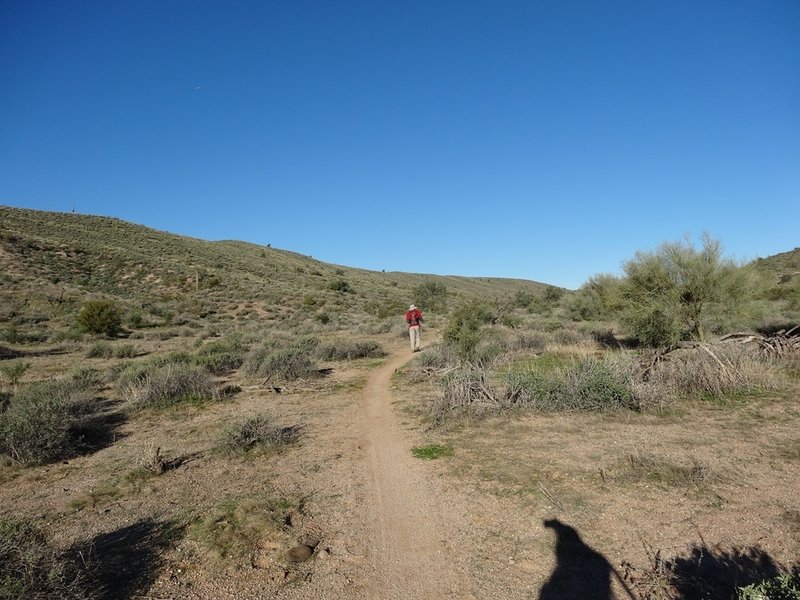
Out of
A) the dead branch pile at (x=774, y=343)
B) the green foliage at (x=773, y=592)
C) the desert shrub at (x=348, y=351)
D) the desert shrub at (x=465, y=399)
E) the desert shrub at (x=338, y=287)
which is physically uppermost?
the desert shrub at (x=338, y=287)

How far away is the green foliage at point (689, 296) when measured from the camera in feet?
45.8

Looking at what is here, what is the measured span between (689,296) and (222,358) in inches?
607

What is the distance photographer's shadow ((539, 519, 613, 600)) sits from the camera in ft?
11.6

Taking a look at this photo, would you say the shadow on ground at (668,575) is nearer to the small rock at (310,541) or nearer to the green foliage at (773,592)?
the green foliage at (773,592)

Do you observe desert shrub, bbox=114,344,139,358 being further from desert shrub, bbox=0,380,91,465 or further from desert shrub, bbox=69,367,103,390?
desert shrub, bbox=0,380,91,465

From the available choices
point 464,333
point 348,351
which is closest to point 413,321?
point 348,351

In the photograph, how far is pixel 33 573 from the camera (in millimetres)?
3299

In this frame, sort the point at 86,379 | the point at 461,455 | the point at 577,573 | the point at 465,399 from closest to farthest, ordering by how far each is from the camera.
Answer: the point at 577,573 < the point at 461,455 < the point at 465,399 < the point at 86,379

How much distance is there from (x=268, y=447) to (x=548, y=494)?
433 centimetres

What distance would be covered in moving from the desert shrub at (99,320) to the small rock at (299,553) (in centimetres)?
2374

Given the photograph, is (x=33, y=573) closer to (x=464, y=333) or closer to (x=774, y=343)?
(x=464, y=333)

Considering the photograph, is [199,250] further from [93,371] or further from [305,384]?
[305,384]

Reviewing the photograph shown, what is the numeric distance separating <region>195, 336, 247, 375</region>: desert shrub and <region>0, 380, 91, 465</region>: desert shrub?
565cm

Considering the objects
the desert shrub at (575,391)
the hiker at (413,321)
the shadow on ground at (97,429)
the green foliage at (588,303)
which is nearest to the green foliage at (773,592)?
the desert shrub at (575,391)
